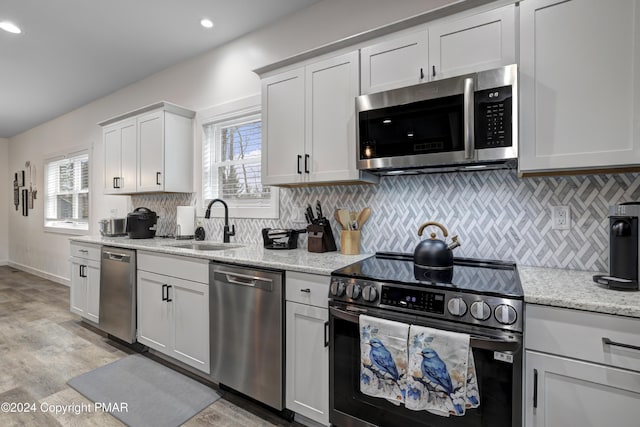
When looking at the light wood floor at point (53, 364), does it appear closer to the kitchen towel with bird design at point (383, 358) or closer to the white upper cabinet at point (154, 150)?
the kitchen towel with bird design at point (383, 358)

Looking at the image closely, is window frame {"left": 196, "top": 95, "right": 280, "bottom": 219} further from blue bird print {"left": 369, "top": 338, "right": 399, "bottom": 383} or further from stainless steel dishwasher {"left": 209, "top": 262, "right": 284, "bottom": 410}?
blue bird print {"left": 369, "top": 338, "right": 399, "bottom": 383}

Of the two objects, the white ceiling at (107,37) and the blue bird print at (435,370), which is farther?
the white ceiling at (107,37)

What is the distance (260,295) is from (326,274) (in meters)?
0.49

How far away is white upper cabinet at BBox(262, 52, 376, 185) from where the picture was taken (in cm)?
205

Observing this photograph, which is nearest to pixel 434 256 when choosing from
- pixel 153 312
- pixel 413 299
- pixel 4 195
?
pixel 413 299

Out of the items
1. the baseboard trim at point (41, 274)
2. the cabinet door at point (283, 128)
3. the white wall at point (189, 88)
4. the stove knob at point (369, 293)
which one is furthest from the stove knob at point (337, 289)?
the baseboard trim at point (41, 274)

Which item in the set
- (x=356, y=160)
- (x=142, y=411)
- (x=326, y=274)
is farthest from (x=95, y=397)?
(x=356, y=160)

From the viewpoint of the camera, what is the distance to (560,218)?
1.72 m

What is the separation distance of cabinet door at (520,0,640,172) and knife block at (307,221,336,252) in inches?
50.4

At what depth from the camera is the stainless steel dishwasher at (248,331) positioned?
1859 millimetres

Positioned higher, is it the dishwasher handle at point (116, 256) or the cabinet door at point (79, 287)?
the dishwasher handle at point (116, 256)

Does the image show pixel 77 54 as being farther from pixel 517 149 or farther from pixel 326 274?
pixel 517 149

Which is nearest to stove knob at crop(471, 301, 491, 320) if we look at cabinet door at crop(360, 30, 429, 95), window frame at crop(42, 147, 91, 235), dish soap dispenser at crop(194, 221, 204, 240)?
cabinet door at crop(360, 30, 429, 95)

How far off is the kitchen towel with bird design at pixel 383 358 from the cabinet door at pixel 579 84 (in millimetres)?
1027
